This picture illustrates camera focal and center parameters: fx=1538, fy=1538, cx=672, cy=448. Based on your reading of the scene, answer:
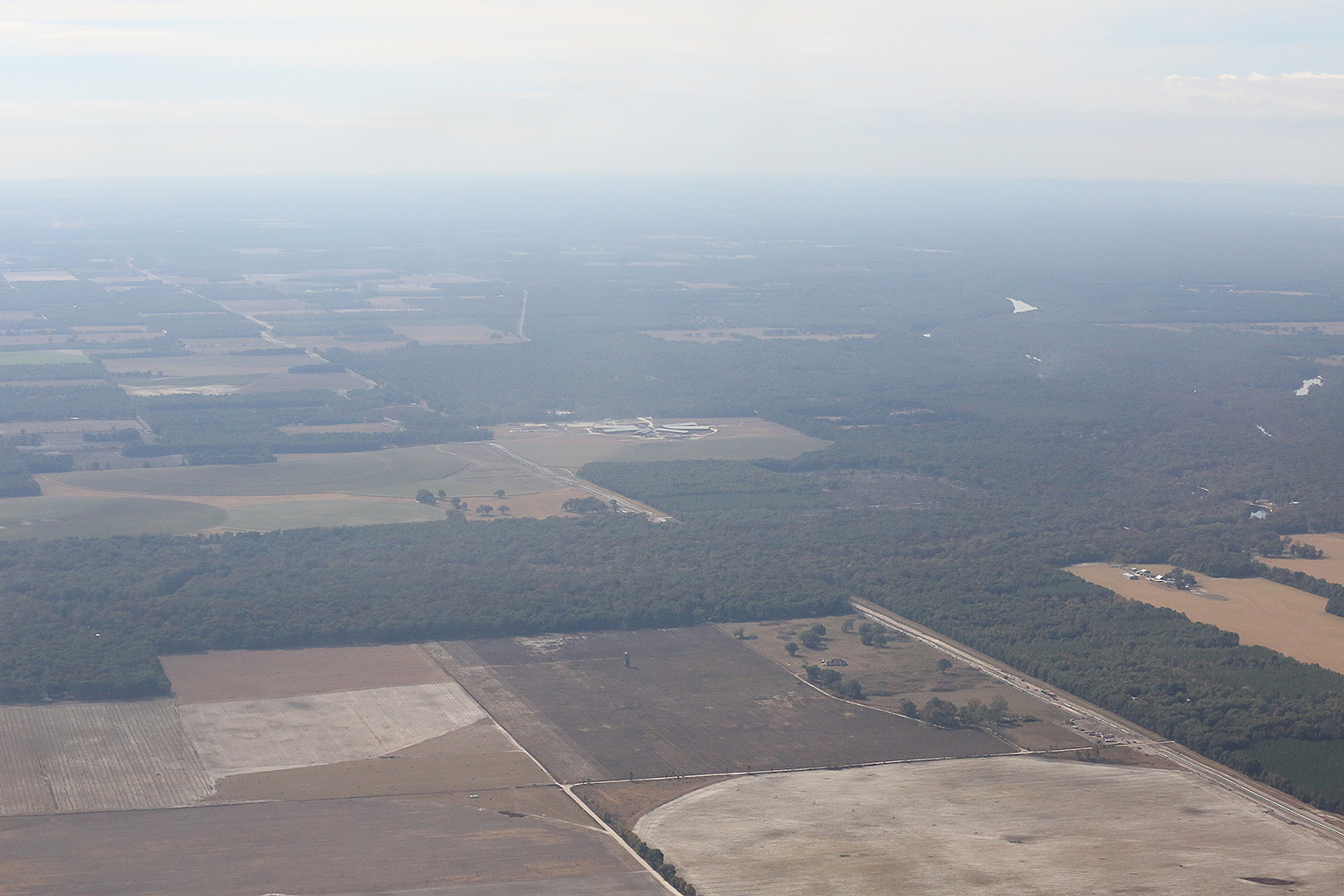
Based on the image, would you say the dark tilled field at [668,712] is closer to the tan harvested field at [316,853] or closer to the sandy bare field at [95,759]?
the tan harvested field at [316,853]

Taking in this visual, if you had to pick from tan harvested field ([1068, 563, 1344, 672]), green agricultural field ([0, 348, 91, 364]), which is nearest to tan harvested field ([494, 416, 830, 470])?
tan harvested field ([1068, 563, 1344, 672])

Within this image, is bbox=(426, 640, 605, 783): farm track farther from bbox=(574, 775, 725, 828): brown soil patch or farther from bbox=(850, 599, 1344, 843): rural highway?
bbox=(850, 599, 1344, 843): rural highway

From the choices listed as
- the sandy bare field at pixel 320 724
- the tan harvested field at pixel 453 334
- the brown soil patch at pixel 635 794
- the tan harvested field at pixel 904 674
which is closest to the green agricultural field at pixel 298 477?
the tan harvested field at pixel 904 674

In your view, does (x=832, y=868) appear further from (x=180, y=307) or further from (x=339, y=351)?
(x=180, y=307)

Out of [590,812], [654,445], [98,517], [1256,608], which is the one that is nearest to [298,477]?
[98,517]

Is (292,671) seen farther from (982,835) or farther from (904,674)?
(982,835)

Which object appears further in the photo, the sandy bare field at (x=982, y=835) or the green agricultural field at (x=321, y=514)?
the green agricultural field at (x=321, y=514)

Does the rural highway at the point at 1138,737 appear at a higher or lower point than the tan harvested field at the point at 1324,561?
lower
